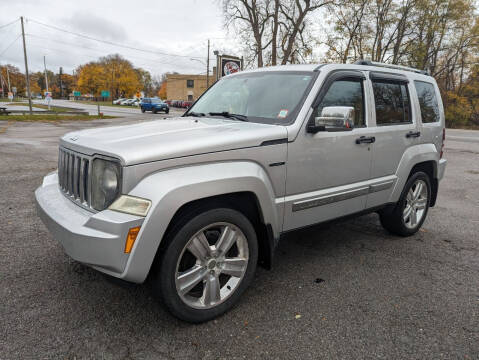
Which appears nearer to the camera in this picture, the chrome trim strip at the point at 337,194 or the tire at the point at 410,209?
the chrome trim strip at the point at 337,194

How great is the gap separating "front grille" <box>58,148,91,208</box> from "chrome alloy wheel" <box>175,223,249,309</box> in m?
0.79

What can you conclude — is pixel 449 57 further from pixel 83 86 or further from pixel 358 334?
pixel 83 86

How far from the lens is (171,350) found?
2.37 metres

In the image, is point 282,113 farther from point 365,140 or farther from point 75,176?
point 75,176

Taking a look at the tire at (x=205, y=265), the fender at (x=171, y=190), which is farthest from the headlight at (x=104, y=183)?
the tire at (x=205, y=265)

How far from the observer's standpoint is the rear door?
3.75 metres

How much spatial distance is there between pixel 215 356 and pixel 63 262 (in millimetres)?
1992

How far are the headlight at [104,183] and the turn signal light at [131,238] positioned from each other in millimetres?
275

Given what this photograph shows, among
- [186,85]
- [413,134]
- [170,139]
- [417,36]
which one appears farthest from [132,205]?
[186,85]

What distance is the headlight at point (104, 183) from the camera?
2.33 metres

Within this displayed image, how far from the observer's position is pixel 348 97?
350 cm

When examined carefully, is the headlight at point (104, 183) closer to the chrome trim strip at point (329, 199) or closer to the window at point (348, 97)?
the chrome trim strip at point (329, 199)

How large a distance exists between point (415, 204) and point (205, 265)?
123 inches

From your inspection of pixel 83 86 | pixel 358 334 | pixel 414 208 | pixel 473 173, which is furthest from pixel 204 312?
pixel 83 86
